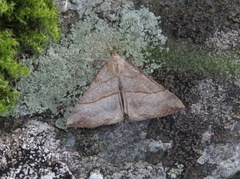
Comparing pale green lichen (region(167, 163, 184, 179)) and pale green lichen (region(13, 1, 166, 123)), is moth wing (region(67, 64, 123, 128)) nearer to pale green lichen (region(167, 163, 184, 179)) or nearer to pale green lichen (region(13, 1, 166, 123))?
pale green lichen (region(13, 1, 166, 123))

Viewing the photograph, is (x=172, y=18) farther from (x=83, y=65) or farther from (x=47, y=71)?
(x=47, y=71)

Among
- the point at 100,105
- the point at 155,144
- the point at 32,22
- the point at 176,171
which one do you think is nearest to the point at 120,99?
the point at 100,105

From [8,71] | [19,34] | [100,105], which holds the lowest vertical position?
[100,105]

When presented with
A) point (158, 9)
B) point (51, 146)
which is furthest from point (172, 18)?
point (51, 146)

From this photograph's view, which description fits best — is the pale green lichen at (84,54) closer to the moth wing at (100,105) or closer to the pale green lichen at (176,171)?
the moth wing at (100,105)

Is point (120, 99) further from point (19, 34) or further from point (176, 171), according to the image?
point (19, 34)

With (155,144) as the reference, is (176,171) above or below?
below

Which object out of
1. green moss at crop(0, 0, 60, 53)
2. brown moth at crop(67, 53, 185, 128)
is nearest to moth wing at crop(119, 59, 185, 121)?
brown moth at crop(67, 53, 185, 128)
